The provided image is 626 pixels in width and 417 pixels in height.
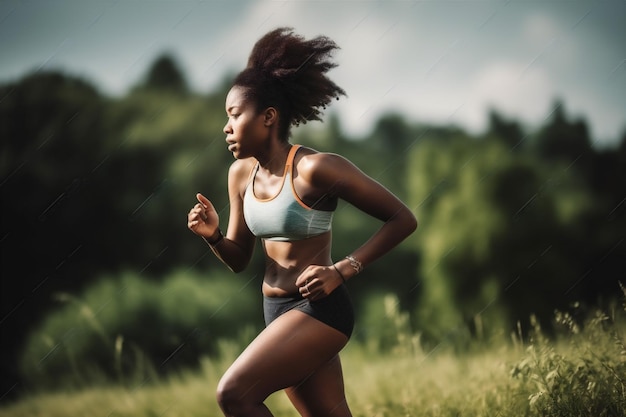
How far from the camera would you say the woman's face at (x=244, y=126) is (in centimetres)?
323

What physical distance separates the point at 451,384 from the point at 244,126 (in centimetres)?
239

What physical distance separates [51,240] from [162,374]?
2.00 metres

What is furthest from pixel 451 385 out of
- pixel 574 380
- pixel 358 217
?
pixel 358 217

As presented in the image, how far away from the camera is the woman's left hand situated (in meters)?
3.03

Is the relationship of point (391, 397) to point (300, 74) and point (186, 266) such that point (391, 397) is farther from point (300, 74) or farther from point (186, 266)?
point (186, 266)

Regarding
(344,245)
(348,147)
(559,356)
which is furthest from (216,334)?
(559,356)

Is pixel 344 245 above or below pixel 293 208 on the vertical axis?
below

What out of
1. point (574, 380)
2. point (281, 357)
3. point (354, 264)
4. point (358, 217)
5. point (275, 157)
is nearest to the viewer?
point (281, 357)

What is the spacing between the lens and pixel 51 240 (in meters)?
7.60

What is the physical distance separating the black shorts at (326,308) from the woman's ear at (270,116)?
730 mm

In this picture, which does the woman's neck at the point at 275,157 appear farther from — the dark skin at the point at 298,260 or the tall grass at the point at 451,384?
the tall grass at the point at 451,384

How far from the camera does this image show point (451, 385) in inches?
187

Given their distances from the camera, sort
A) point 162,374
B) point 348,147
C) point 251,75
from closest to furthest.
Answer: point 251,75, point 162,374, point 348,147

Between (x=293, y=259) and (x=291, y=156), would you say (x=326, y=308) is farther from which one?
(x=291, y=156)
